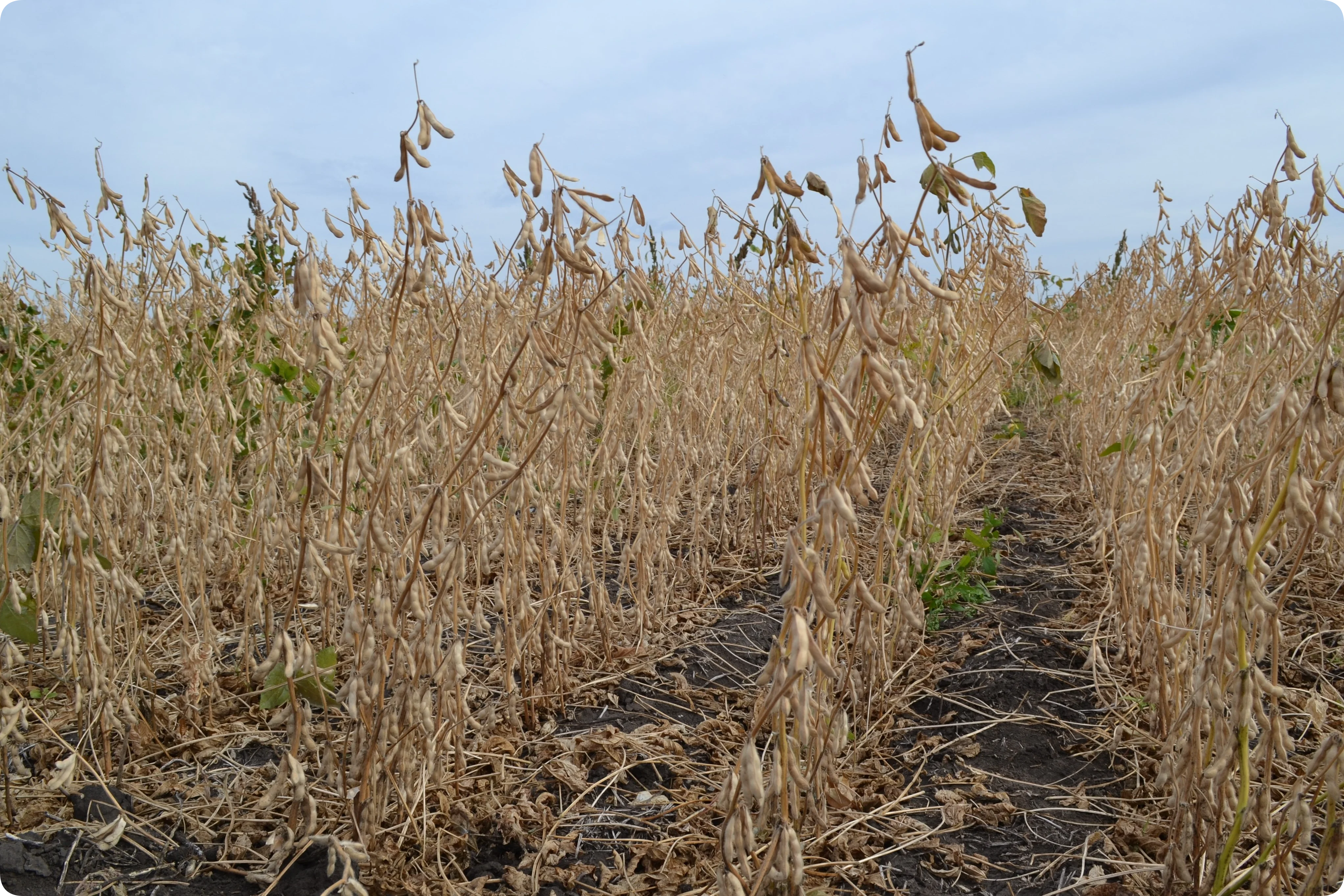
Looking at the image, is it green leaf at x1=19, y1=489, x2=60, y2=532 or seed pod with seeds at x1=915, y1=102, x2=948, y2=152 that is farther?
green leaf at x1=19, y1=489, x2=60, y2=532

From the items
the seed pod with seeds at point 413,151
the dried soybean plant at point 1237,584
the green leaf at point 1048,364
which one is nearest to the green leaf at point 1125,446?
the dried soybean plant at point 1237,584

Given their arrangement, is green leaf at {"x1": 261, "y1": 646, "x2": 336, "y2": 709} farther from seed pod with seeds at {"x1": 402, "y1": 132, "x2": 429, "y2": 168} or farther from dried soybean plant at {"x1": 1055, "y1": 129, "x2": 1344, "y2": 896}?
dried soybean plant at {"x1": 1055, "y1": 129, "x2": 1344, "y2": 896}

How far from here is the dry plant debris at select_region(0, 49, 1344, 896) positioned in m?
1.15

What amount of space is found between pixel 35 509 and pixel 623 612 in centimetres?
140

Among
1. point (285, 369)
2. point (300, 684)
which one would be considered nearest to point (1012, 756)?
point (300, 684)

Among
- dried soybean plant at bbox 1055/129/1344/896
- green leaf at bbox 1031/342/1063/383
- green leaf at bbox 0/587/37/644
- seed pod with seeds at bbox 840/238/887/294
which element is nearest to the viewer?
seed pod with seeds at bbox 840/238/887/294

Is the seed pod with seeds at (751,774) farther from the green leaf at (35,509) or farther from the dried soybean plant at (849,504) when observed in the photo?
the green leaf at (35,509)

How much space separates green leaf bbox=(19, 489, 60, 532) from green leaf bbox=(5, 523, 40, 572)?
0.01m

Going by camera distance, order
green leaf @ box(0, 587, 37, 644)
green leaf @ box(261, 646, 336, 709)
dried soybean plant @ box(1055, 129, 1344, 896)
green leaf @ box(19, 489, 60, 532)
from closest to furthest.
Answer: dried soybean plant @ box(1055, 129, 1344, 896)
green leaf @ box(261, 646, 336, 709)
green leaf @ box(0, 587, 37, 644)
green leaf @ box(19, 489, 60, 532)

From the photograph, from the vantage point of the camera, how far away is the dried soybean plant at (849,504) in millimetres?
940

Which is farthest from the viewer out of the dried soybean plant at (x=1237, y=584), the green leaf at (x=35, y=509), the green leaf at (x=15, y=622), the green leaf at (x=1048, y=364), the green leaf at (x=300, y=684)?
the green leaf at (x=1048, y=364)

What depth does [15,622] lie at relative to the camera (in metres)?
1.57

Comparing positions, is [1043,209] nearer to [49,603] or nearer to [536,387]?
[536,387]

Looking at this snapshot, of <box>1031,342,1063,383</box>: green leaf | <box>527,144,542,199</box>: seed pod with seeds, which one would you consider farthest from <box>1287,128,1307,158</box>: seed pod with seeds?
<box>527,144,542,199</box>: seed pod with seeds
